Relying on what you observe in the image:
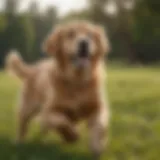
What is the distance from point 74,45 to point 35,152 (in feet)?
1.04

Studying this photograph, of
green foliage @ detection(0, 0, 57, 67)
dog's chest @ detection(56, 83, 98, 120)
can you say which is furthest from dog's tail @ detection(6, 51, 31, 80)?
dog's chest @ detection(56, 83, 98, 120)

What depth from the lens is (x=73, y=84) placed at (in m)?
1.26

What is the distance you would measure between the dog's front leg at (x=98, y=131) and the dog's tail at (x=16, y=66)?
0.26 metres

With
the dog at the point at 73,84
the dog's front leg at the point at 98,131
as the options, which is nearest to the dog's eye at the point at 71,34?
the dog at the point at 73,84

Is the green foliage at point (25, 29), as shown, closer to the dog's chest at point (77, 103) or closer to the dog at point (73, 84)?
the dog at point (73, 84)

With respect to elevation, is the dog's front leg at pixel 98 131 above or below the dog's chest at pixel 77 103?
below

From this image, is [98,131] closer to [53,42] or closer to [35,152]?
[35,152]

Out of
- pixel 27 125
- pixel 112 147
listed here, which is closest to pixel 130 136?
pixel 112 147

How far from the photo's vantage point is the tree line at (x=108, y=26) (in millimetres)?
1295

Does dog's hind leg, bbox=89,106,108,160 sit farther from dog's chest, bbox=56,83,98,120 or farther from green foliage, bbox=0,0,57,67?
green foliage, bbox=0,0,57,67

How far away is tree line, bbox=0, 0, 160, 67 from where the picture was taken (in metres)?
1.29

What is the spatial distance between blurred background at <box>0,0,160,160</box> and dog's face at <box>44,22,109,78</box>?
0.23 ft

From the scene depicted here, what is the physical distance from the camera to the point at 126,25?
1378mm

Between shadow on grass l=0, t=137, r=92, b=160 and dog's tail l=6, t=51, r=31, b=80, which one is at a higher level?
dog's tail l=6, t=51, r=31, b=80
